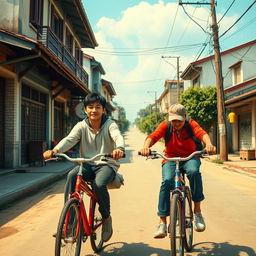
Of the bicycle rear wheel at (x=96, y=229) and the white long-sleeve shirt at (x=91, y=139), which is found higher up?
the white long-sleeve shirt at (x=91, y=139)

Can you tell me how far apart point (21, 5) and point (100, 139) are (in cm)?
891

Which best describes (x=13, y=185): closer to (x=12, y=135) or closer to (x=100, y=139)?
(x=12, y=135)

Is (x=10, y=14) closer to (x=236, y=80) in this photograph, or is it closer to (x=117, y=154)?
(x=117, y=154)

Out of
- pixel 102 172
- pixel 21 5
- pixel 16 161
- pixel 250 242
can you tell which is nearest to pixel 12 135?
pixel 16 161

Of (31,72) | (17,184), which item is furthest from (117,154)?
(31,72)

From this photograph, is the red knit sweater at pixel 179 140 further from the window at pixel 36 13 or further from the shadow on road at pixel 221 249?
the window at pixel 36 13

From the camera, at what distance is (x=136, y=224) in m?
4.50

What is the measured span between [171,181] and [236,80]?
23969 millimetres

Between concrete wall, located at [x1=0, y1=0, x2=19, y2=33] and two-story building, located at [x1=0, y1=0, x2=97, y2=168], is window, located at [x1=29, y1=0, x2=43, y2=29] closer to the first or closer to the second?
two-story building, located at [x1=0, y1=0, x2=97, y2=168]

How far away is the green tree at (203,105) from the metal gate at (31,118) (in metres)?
10.5

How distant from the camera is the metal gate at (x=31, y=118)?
1195cm

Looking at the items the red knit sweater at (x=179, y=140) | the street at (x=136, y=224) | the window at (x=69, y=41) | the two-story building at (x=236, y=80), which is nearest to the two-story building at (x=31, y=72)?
the window at (x=69, y=41)

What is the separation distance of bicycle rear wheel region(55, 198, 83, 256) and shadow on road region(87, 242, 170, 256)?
1.94 ft

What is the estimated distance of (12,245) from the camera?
12.0ft
